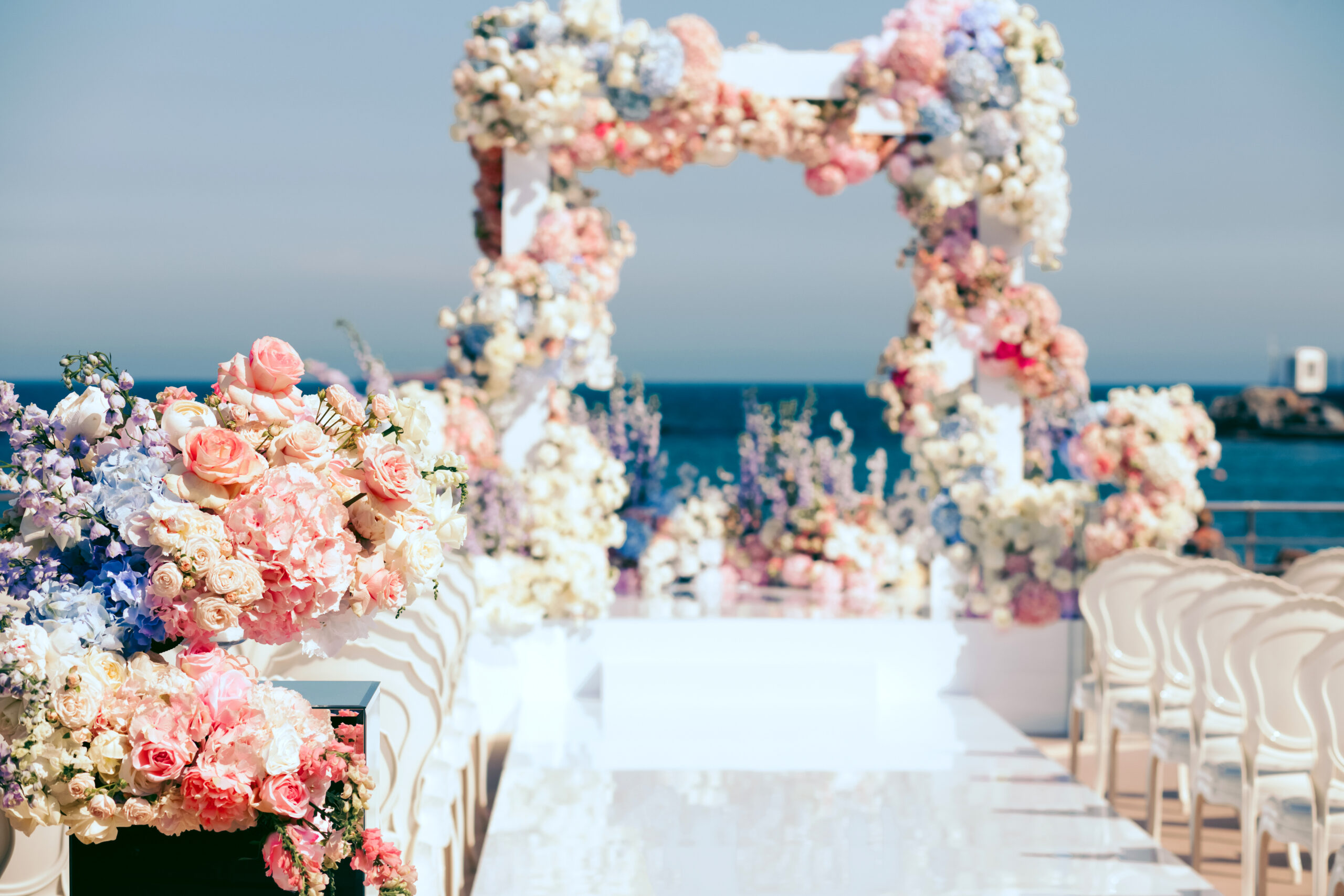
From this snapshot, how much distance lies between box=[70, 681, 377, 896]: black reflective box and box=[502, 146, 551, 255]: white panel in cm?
397

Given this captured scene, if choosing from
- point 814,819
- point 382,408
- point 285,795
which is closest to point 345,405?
point 382,408

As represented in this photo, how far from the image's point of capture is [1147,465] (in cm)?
499

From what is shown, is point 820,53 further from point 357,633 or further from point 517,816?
point 357,633

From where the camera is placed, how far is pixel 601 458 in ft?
17.4

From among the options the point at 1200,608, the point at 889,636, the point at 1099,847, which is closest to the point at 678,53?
the point at 889,636

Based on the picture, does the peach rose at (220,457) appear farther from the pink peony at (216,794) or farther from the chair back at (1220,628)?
the chair back at (1220,628)

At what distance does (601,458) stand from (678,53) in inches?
71.2

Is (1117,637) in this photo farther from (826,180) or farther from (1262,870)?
(826,180)

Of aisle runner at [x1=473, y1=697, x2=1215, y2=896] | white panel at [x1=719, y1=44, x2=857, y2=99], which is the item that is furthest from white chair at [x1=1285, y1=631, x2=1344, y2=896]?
white panel at [x1=719, y1=44, x2=857, y2=99]

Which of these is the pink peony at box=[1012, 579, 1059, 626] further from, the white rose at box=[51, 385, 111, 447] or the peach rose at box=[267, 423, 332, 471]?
the white rose at box=[51, 385, 111, 447]

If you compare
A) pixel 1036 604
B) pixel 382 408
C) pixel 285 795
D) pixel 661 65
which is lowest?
pixel 1036 604

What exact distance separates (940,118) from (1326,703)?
3.34 meters

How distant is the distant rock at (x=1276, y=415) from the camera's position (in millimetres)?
41625

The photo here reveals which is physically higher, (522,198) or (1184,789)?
(522,198)
